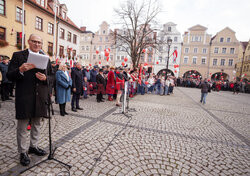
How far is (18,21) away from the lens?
1723 centimetres

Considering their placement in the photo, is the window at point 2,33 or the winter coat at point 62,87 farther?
the window at point 2,33

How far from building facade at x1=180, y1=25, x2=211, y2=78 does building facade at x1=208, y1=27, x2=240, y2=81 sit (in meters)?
1.40

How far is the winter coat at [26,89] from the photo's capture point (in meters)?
2.21

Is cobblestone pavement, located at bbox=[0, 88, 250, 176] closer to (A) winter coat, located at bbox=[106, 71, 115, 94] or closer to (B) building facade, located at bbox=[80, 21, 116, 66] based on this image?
(A) winter coat, located at bbox=[106, 71, 115, 94]

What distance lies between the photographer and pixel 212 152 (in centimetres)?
334

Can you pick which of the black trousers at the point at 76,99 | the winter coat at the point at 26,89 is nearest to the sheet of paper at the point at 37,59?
the winter coat at the point at 26,89

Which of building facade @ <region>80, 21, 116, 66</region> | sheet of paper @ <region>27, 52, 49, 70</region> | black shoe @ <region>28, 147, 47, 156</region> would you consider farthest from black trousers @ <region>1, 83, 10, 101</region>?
building facade @ <region>80, 21, 116, 66</region>

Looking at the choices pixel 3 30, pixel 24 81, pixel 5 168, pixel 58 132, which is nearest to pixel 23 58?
pixel 24 81

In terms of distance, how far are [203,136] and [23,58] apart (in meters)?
4.86

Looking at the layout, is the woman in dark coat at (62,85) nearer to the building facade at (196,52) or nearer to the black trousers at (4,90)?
the black trousers at (4,90)

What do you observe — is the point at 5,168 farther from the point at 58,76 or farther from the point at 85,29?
the point at 85,29

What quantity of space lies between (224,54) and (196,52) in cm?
683

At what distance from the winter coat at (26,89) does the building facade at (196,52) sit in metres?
39.5

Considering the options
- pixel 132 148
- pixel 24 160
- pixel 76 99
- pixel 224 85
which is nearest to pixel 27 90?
pixel 24 160
